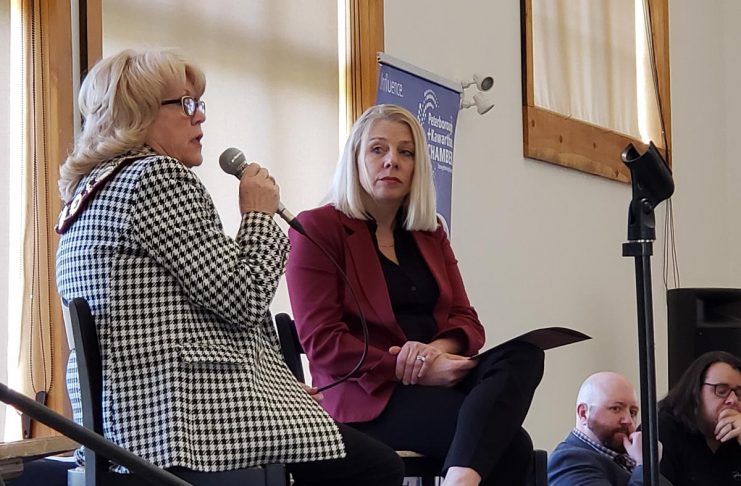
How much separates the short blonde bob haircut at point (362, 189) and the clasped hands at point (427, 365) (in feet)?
1.26

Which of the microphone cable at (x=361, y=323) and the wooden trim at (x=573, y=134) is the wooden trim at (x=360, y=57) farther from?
the microphone cable at (x=361, y=323)

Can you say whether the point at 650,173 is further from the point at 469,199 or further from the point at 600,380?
the point at 469,199

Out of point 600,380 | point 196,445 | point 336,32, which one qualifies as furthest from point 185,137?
point 600,380

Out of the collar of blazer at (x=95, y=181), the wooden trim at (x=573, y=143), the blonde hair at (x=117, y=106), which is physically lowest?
the collar of blazer at (x=95, y=181)

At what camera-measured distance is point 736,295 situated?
5.24 metres

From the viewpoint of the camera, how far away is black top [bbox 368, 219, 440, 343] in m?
2.62

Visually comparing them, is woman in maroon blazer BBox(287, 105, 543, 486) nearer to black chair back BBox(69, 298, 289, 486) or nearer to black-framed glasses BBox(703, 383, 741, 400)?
black chair back BBox(69, 298, 289, 486)

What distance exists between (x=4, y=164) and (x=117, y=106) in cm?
91

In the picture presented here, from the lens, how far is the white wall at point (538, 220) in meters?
4.30

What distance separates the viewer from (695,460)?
3600 mm

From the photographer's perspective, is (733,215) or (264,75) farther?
(733,215)

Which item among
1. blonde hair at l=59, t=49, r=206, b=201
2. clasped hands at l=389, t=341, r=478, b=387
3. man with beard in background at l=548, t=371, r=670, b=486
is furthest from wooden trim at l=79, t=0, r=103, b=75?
man with beard in background at l=548, t=371, r=670, b=486

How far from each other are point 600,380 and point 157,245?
7.78 feet

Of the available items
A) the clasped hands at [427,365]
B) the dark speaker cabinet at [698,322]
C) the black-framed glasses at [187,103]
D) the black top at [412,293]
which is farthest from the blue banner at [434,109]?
the black-framed glasses at [187,103]
